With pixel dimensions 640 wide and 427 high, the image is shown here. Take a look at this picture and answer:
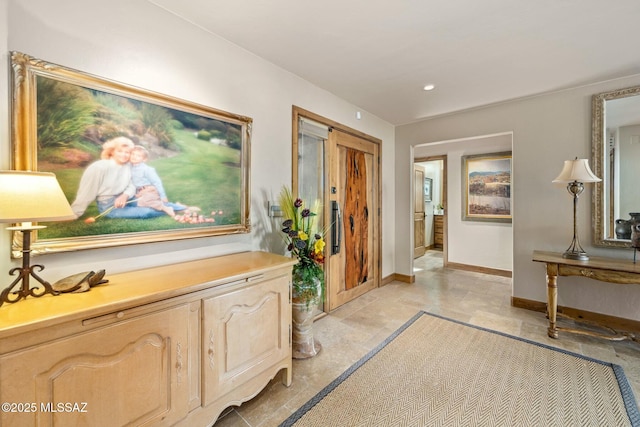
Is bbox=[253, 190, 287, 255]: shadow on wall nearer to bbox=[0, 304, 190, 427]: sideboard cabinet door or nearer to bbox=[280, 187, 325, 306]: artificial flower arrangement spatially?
bbox=[280, 187, 325, 306]: artificial flower arrangement

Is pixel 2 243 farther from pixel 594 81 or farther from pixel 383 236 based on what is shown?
pixel 594 81

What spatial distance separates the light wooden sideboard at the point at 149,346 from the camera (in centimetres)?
98

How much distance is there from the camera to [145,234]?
1699mm

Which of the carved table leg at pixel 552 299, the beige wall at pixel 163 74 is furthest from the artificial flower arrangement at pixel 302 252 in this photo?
the carved table leg at pixel 552 299

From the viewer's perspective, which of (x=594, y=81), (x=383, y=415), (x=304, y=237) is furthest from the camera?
(x=594, y=81)

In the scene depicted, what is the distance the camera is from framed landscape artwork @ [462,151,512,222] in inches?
197

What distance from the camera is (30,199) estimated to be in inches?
43.4

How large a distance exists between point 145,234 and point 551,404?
2776 millimetres

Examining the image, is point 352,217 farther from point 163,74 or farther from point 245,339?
point 163,74

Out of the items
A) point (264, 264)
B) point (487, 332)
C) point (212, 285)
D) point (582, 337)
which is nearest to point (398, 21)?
point (264, 264)

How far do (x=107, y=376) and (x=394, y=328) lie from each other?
95.0 inches

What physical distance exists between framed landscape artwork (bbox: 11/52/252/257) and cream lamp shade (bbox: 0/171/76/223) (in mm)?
245

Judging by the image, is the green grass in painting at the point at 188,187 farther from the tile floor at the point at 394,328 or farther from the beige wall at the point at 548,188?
the beige wall at the point at 548,188

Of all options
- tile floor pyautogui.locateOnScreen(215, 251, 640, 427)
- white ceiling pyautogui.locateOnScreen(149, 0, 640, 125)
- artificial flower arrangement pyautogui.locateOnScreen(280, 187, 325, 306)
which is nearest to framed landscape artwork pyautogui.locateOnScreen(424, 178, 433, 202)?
tile floor pyautogui.locateOnScreen(215, 251, 640, 427)
